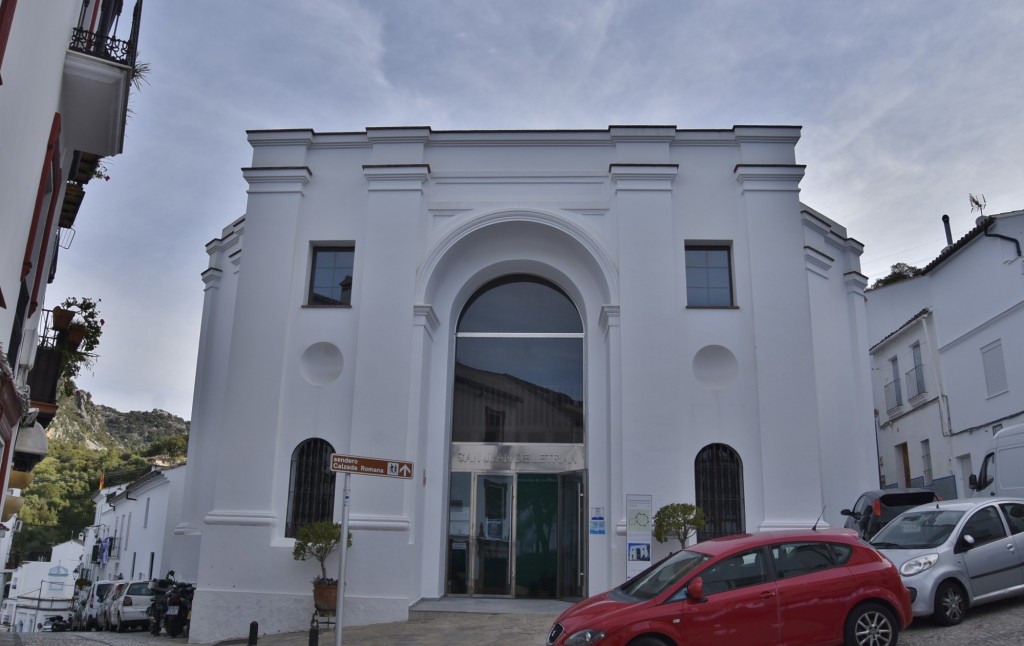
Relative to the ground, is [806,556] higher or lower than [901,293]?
lower

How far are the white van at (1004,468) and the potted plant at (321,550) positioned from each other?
11.2m

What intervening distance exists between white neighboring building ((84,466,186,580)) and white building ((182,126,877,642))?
6.79 meters

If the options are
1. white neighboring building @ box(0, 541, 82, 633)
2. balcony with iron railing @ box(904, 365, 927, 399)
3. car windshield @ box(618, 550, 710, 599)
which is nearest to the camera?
car windshield @ box(618, 550, 710, 599)

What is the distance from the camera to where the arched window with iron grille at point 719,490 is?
15305mm

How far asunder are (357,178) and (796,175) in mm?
8677

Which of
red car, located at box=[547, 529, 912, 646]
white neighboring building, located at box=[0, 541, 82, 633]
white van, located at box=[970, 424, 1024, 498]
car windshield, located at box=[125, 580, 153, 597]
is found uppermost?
white van, located at box=[970, 424, 1024, 498]

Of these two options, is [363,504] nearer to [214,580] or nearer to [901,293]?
[214,580]

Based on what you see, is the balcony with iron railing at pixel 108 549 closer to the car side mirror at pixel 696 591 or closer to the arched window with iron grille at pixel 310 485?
the arched window with iron grille at pixel 310 485

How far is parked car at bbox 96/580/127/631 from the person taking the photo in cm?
2186

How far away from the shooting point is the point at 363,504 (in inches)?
595

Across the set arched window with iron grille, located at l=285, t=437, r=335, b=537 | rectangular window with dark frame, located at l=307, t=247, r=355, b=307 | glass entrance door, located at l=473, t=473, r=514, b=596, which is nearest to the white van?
glass entrance door, located at l=473, t=473, r=514, b=596

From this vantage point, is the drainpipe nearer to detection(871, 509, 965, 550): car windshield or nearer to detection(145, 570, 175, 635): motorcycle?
detection(871, 509, 965, 550): car windshield

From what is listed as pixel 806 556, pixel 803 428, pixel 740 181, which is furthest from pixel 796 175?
pixel 806 556

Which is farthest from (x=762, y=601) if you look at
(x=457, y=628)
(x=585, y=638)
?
(x=457, y=628)
